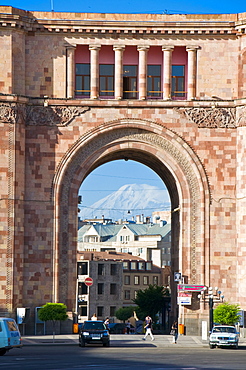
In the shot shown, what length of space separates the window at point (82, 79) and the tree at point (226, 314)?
14.8 m

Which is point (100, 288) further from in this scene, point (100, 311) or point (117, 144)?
point (117, 144)

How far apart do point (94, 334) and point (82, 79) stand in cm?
1708

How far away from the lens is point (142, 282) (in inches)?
5123

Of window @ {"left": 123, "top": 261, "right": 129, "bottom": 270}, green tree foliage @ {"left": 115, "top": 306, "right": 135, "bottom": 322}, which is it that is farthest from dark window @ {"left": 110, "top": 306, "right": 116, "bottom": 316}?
window @ {"left": 123, "top": 261, "right": 129, "bottom": 270}

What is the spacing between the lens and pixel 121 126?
175ft

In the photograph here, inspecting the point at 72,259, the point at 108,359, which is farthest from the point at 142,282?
the point at 108,359

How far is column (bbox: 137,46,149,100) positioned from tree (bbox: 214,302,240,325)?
13022 millimetres

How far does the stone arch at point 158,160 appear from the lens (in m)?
52.5

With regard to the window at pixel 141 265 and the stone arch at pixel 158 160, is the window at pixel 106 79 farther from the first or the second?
the window at pixel 141 265

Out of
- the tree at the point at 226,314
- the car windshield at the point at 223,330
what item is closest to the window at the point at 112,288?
the tree at the point at 226,314

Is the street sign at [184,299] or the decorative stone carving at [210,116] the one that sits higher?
the decorative stone carving at [210,116]

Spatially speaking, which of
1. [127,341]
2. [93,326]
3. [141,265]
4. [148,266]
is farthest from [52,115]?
[148,266]

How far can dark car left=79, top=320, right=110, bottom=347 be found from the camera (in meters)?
43.5

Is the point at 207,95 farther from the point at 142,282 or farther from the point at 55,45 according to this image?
the point at 142,282
